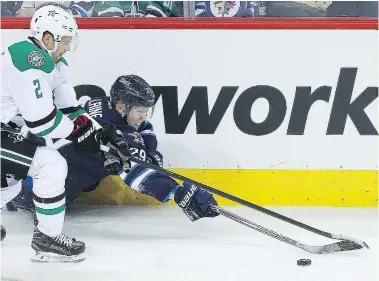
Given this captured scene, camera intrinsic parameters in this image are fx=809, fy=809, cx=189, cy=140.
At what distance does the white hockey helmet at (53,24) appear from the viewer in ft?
9.73

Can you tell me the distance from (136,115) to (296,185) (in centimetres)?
84

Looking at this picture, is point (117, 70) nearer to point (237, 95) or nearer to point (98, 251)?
point (237, 95)

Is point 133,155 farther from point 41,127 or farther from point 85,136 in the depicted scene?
point 41,127

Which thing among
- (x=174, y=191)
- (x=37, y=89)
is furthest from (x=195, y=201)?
(x=37, y=89)

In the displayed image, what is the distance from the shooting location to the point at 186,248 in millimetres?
3195

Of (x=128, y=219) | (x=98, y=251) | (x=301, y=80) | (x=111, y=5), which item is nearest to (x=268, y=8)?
(x=301, y=80)

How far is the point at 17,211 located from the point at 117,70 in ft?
2.60

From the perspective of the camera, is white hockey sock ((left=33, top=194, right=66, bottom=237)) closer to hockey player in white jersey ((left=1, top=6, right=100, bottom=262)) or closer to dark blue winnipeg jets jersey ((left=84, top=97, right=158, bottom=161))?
hockey player in white jersey ((left=1, top=6, right=100, bottom=262))

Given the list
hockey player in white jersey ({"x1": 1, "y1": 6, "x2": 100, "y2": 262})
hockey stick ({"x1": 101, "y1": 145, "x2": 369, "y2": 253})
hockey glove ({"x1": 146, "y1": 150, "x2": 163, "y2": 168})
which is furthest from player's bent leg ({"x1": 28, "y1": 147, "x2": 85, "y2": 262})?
hockey glove ({"x1": 146, "y1": 150, "x2": 163, "y2": 168})

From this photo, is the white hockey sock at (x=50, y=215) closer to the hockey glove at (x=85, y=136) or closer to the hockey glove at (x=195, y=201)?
the hockey glove at (x=85, y=136)

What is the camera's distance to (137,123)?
11.5ft

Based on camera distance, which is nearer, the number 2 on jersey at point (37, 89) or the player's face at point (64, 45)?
the number 2 on jersey at point (37, 89)

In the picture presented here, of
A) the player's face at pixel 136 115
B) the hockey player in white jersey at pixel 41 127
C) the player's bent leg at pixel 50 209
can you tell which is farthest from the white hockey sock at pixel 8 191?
the player's face at pixel 136 115

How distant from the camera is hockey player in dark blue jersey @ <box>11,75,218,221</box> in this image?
3.34 m
